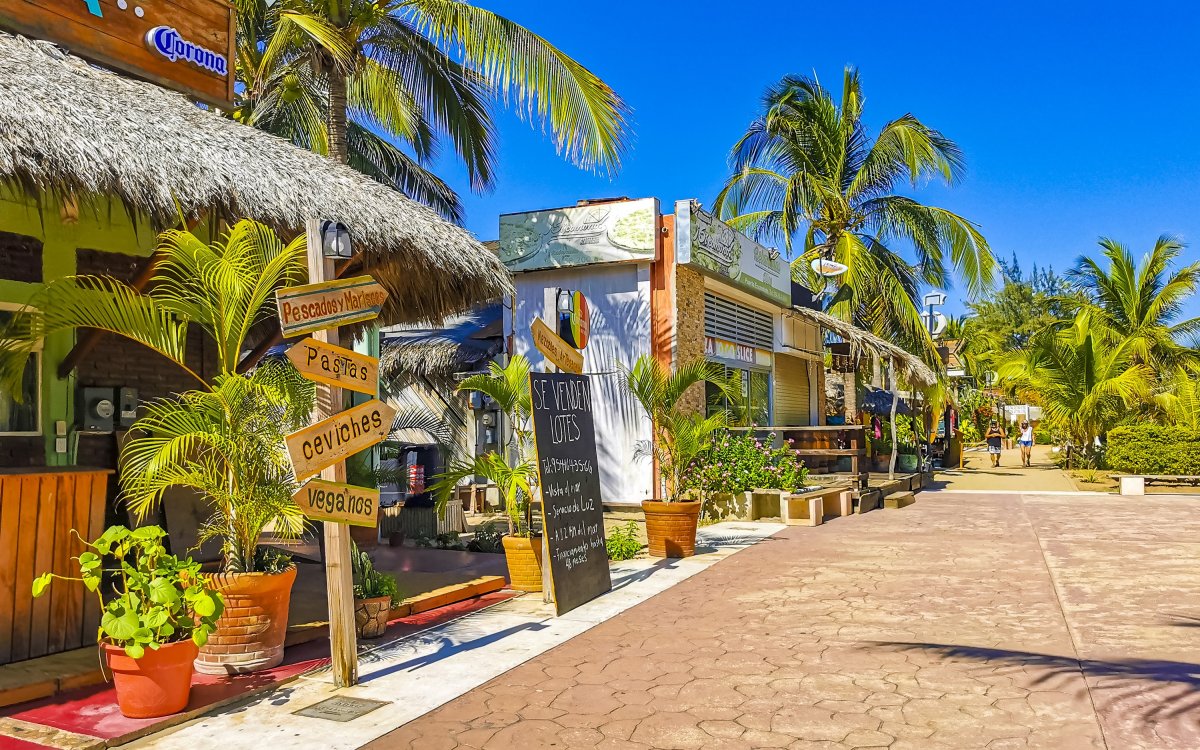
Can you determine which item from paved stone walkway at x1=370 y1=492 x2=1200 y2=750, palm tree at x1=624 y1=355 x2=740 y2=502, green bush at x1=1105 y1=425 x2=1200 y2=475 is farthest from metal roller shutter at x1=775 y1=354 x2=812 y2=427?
paved stone walkway at x1=370 y1=492 x2=1200 y2=750

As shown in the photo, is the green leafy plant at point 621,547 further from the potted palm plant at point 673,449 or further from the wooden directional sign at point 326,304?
→ the wooden directional sign at point 326,304

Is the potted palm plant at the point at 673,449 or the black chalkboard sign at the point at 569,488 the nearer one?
the black chalkboard sign at the point at 569,488

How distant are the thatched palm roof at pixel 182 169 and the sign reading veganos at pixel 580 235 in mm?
5540

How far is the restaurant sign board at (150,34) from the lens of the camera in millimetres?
7410

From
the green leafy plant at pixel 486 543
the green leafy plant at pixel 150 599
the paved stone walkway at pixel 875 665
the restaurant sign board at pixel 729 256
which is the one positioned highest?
the restaurant sign board at pixel 729 256

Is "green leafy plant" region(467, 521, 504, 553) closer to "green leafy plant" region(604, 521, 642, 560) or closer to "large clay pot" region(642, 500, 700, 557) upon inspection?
"green leafy plant" region(604, 521, 642, 560)

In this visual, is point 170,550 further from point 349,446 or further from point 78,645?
point 349,446

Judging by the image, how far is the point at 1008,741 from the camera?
432cm

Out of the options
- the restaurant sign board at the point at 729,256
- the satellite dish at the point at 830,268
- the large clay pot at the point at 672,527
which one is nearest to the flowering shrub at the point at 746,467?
the restaurant sign board at the point at 729,256

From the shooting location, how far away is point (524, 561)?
8172 mm

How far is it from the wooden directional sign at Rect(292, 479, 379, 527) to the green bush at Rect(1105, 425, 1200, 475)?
19965 millimetres

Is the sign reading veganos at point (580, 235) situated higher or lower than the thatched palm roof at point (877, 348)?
higher

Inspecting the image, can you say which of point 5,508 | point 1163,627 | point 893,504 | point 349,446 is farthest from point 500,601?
point 893,504

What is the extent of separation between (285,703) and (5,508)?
1964 millimetres
